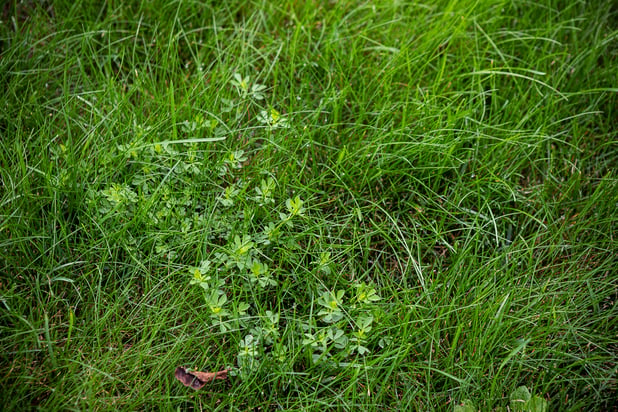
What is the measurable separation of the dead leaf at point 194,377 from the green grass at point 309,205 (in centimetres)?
3

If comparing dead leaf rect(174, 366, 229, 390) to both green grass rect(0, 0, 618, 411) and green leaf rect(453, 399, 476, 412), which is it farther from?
green leaf rect(453, 399, 476, 412)

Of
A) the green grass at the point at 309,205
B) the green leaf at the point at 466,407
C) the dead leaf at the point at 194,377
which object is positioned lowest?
the green leaf at the point at 466,407

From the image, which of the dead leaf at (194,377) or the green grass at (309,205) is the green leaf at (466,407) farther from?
the dead leaf at (194,377)

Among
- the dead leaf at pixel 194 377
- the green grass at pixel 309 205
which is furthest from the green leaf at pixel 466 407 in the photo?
the dead leaf at pixel 194 377

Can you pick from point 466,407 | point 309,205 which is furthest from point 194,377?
point 466,407

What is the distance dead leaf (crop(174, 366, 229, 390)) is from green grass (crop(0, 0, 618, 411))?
0.09ft

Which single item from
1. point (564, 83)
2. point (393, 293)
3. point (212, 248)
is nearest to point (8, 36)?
point (212, 248)

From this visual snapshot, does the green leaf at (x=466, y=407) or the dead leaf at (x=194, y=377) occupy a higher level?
the dead leaf at (x=194, y=377)

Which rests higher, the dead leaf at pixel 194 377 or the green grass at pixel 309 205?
the green grass at pixel 309 205

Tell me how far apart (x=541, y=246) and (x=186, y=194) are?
1492 millimetres

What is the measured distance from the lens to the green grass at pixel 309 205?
77.3 inches

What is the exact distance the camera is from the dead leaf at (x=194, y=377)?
6.29 ft

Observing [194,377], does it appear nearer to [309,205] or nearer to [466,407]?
[309,205]

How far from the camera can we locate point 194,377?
75.8 inches
